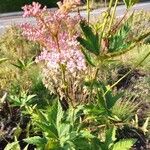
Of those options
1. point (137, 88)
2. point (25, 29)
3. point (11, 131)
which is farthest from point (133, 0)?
point (137, 88)

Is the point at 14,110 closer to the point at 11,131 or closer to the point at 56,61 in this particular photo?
the point at 11,131

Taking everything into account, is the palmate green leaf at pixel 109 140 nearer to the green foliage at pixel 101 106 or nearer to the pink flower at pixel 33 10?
the green foliage at pixel 101 106

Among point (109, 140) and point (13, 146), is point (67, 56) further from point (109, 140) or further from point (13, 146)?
point (13, 146)

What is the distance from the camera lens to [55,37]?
2.68 metres

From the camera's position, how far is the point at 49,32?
106 inches

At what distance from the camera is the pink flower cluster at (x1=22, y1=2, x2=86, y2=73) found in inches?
105

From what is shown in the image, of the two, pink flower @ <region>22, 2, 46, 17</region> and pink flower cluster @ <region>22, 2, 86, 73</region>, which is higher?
pink flower @ <region>22, 2, 46, 17</region>

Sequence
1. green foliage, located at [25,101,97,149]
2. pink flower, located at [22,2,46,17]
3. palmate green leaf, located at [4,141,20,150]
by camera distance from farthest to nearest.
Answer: palmate green leaf, located at [4,141,20,150]
green foliage, located at [25,101,97,149]
pink flower, located at [22,2,46,17]

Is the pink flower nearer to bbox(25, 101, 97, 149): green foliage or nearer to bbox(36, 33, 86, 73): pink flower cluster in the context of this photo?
bbox(36, 33, 86, 73): pink flower cluster

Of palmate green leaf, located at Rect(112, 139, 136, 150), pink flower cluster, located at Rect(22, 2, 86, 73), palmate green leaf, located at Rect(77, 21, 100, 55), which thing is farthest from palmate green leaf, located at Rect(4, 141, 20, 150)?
palmate green leaf, located at Rect(77, 21, 100, 55)

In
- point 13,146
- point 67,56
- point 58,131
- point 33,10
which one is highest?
point 33,10

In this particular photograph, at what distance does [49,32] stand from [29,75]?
307 cm

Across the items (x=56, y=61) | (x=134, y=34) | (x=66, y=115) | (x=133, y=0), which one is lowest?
(x=134, y=34)

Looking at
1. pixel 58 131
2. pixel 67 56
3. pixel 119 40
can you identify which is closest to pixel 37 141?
pixel 58 131
